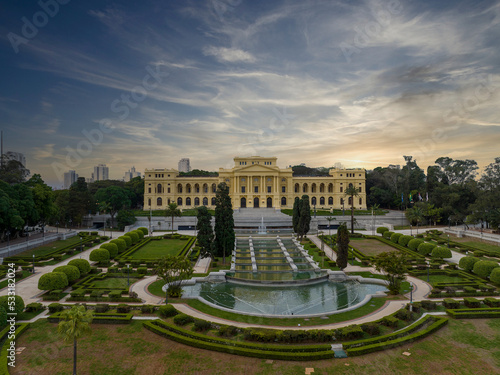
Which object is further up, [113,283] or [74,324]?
[74,324]

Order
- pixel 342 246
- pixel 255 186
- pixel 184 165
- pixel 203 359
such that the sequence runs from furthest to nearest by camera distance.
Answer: pixel 184 165
pixel 255 186
pixel 342 246
pixel 203 359

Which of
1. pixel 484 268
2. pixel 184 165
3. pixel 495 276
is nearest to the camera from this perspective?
pixel 495 276

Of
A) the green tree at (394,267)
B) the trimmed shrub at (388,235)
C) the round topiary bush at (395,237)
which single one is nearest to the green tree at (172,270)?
the green tree at (394,267)

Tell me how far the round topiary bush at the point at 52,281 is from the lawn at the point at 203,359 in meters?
6.04

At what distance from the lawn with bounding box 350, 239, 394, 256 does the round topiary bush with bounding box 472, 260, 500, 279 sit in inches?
402

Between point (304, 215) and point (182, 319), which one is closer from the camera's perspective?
point (182, 319)

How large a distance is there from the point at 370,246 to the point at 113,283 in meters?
30.0

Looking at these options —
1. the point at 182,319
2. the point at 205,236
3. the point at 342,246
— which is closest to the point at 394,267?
the point at 342,246

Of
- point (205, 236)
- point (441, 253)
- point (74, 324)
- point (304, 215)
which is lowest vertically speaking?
point (441, 253)

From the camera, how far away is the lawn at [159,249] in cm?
3450

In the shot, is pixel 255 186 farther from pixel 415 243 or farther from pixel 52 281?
pixel 52 281

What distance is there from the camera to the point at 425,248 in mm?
33281

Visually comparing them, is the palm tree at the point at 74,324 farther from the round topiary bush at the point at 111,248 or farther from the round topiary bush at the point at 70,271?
the round topiary bush at the point at 111,248

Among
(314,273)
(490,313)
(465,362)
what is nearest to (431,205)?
(314,273)
